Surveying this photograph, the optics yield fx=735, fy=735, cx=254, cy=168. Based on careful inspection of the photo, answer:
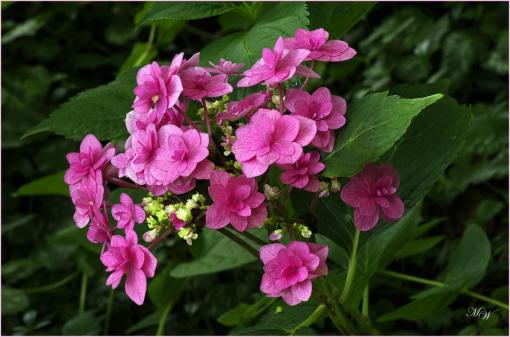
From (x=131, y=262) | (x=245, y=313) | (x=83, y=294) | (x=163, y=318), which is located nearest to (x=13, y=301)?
(x=83, y=294)

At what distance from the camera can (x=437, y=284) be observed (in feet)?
3.85

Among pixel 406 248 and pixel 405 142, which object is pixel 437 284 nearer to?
pixel 406 248

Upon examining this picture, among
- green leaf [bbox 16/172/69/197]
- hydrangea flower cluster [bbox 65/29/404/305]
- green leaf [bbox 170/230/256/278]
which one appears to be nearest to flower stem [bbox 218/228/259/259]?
hydrangea flower cluster [bbox 65/29/404/305]

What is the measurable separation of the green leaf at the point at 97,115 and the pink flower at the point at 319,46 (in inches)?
8.7

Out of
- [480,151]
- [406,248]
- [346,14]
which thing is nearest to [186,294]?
[406,248]

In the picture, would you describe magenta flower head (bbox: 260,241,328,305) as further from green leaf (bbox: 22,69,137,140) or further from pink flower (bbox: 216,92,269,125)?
green leaf (bbox: 22,69,137,140)

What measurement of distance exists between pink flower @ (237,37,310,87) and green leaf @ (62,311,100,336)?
78 centimetres

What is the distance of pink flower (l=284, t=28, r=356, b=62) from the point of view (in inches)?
28.7

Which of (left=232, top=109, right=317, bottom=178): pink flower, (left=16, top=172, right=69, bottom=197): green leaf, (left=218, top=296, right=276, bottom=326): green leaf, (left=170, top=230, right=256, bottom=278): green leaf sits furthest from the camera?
(left=16, top=172, right=69, bottom=197): green leaf

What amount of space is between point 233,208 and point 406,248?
66cm

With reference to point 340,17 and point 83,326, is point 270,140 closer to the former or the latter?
point 340,17

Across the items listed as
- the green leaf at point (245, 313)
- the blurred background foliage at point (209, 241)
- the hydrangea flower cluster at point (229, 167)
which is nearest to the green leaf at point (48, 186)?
the blurred background foliage at point (209, 241)

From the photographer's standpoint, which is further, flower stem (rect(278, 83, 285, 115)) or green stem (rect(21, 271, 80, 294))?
green stem (rect(21, 271, 80, 294))

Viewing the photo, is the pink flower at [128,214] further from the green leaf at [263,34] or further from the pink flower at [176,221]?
the green leaf at [263,34]
